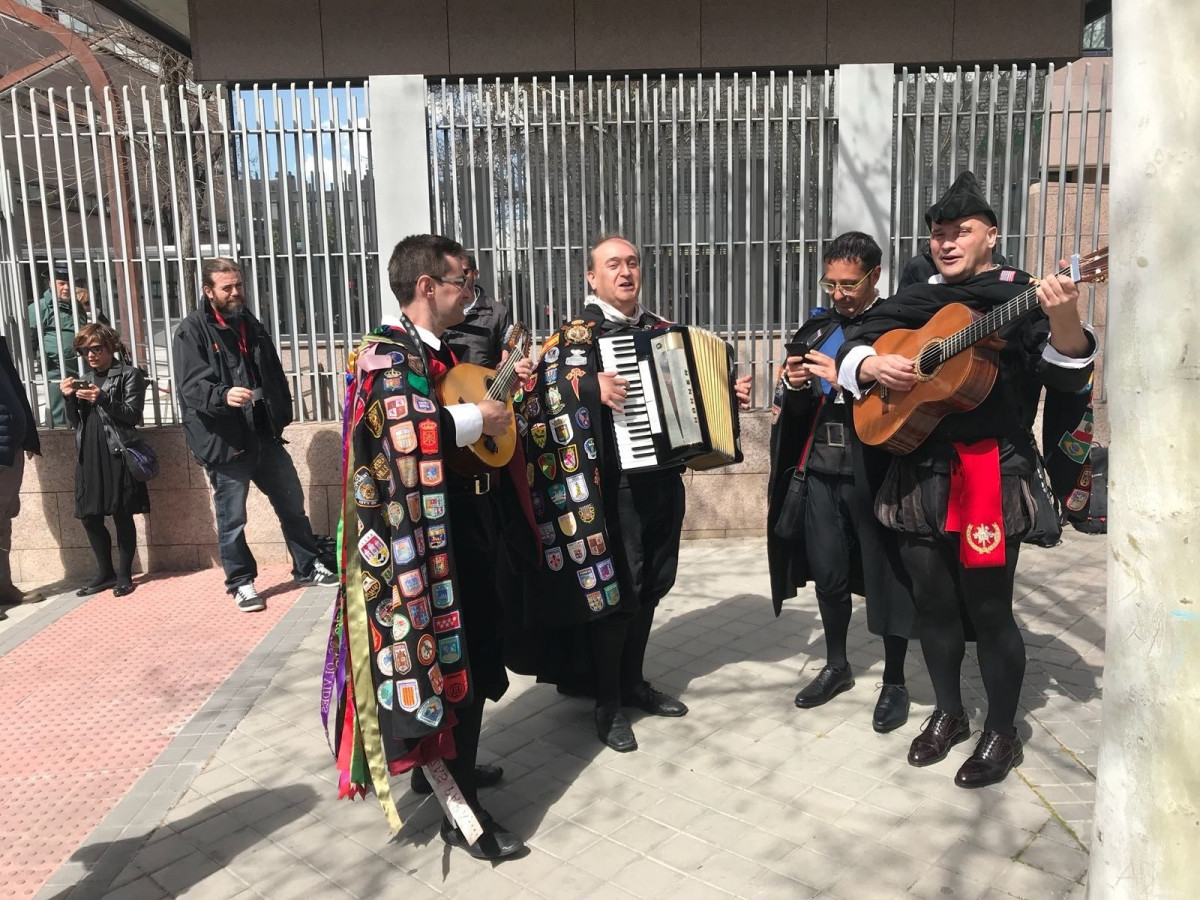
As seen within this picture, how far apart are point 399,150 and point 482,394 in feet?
14.0

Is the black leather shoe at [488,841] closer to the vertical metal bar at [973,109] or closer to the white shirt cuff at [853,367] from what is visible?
the white shirt cuff at [853,367]

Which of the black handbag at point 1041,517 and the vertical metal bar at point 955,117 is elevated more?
the vertical metal bar at point 955,117

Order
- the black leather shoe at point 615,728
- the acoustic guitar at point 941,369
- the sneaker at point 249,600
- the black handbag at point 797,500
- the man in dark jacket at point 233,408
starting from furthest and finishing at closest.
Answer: the sneaker at point 249,600, the man in dark jacket at point 233,408, the black handbag at point 797,500, the black leather shoe at point 615,728, the acoustic guitar at point 941,369

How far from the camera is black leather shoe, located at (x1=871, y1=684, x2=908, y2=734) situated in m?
3.69

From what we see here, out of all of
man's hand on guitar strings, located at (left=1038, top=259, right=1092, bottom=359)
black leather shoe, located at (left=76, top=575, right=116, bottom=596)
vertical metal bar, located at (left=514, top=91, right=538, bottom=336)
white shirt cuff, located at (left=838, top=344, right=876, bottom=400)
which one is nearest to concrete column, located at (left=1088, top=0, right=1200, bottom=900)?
man's hand on guitar strings, located at (left=1038, top=259, right=1092, bottom=359)

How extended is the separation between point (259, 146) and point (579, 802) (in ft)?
17.0

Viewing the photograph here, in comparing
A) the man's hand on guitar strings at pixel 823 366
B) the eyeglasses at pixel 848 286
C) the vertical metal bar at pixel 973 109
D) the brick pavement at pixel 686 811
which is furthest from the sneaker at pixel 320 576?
the vertical metal bar at pixel 973 109

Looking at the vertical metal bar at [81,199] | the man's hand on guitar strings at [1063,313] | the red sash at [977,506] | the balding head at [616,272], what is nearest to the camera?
the man's hand on guitar strings at [1063,313]

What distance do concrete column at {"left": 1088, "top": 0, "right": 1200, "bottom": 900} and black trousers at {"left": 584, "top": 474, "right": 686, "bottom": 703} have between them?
1872 millimetres

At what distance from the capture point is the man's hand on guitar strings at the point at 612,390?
3352mm

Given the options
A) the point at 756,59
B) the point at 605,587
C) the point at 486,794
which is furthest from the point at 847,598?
the point at 756,59

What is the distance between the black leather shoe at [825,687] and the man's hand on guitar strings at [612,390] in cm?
157

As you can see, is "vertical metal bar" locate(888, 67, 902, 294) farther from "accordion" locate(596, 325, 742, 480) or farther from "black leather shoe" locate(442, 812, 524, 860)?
"black leather shoe" locate(442, 812, 524, 860)

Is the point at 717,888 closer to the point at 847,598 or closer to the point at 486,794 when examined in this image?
A: the point at 486,794
